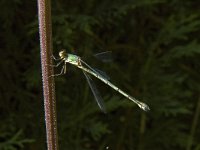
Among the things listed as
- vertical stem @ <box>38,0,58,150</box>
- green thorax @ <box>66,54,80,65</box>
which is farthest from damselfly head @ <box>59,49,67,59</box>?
vertical stem @ <box>38,0,58,150</box>

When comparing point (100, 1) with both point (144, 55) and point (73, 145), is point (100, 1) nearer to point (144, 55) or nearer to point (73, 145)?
point (144, 55)

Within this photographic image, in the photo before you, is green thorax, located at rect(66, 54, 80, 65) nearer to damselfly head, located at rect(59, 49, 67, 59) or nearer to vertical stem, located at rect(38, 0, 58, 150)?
damselfly head, located at rect(59, 49, 67, 59)

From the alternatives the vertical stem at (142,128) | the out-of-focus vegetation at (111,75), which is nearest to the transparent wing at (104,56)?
the out-of-focus vegetation at (111,75)

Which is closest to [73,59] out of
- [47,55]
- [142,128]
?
[47,55]

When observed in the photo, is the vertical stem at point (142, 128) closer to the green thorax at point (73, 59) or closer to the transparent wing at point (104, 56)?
the transparent wing at point (104, 56)

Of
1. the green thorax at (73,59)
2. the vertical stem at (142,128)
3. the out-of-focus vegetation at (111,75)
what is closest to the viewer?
the green thorax at (73,59)

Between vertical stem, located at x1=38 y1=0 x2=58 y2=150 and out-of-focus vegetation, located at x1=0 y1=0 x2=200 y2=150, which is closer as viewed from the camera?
vertical stem, located at x1=38 y1=0 x2=58 y2=150

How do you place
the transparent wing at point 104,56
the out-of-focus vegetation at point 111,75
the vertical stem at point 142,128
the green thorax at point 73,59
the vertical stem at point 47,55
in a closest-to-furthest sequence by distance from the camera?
the vertical stem at point 47,55, the green thorax at point 73,59, the transparent wing at point 104,56, the out-of-focus vegetation at point 111,75, the vertical stem at point 142,128

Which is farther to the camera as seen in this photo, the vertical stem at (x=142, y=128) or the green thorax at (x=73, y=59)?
the vertical stem at (x=142, y=128)

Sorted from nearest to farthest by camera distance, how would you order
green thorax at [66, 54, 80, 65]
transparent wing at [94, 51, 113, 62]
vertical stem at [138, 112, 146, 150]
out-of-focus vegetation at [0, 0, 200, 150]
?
green thorax at [66, 54, 80, 65]
transparent wing at [94, 51, 113, 62]
out-of-focus vegetation at [0, 0, 200, 150]
vertical stem at [138, 112, 146, 150]
